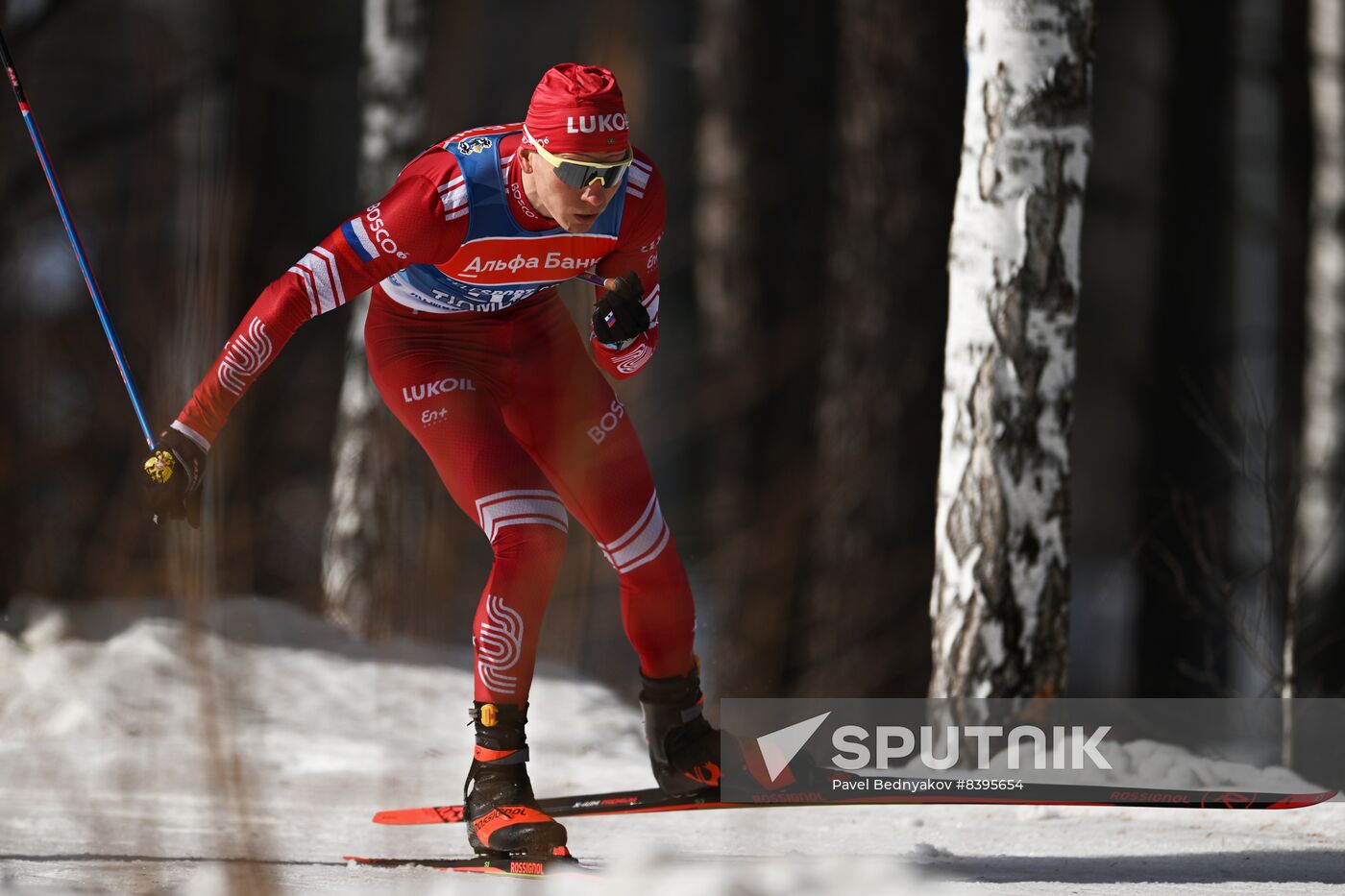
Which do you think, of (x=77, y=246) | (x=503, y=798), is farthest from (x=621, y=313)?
(x=77, y=246)

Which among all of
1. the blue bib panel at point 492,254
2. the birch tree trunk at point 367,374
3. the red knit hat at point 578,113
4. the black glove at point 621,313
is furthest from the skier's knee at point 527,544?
the birch tree trunk at point 367,374

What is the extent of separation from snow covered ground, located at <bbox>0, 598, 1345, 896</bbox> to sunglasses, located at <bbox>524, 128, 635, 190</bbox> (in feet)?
3.76

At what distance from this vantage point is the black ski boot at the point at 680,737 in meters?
4.18

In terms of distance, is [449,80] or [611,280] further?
[611,280]

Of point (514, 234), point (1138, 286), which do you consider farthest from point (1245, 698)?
point (1138, 286)

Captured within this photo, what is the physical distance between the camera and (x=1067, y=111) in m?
5.04

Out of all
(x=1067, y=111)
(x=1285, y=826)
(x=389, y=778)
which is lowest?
(x=1285, y=826)

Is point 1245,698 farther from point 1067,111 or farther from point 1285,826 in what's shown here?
point 1067,111

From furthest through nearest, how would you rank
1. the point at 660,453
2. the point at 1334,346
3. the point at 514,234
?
1. the point at 660,453
2. the point at 1334,346
3. the point at 514,234

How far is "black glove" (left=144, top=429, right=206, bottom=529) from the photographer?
Answer: 11.4 ft

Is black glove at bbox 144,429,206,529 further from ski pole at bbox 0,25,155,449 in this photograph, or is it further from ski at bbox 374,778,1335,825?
ski at bbox 374,778,1335,825

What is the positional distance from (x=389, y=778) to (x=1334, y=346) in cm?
690

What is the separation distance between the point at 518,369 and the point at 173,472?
3.28 ft

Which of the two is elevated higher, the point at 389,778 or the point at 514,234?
the point at 514,234
